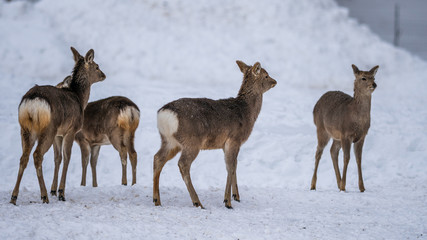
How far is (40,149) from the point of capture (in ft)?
27.4

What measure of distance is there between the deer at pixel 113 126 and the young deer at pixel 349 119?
12.8ft

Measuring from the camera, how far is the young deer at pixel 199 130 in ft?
27.9

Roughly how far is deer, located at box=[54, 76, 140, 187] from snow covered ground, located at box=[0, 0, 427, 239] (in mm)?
1369

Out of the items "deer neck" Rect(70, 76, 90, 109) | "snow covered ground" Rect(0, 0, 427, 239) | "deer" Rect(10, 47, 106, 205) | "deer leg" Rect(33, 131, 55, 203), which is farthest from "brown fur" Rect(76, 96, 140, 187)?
"deer leg" Rect(33, 131, 55, 203)

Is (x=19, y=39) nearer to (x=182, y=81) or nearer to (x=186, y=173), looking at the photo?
(x=182, y=81)

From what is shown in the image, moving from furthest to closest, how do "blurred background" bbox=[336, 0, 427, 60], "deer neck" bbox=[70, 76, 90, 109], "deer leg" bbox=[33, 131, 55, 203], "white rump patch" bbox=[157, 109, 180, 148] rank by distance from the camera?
1. "blurred background" bbox=[336, 0, 427, 60]
2. "deer neck" bbox=[70, 76, 90, 109]
3. "white rump patch" bbox=[157, 109, 180, 148]
4. "deer leg" bbox=[33, 131, 55, 203]

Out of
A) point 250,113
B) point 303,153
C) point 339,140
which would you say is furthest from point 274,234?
point 303,153

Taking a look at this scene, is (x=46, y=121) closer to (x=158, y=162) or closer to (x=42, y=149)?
(x=42, y=149)

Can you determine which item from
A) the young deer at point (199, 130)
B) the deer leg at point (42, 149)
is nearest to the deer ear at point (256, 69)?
the young deer at point (199, 130)

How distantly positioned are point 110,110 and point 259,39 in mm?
14001

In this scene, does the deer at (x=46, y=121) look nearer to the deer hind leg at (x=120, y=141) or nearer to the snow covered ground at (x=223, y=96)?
the snow covered ground at (x=223, y=96)

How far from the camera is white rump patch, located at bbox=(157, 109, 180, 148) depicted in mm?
8445

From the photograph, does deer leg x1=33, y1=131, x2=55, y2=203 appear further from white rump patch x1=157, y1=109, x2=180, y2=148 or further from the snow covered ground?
white rump patch x1=157, y1=109, x2=180, y2=148

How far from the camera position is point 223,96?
19609mm
